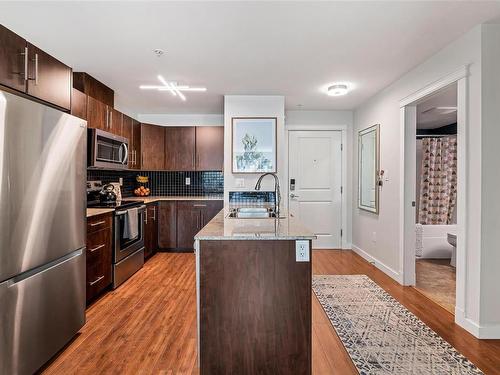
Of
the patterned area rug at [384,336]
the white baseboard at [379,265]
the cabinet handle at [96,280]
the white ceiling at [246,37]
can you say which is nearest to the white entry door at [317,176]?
the white baseboard at [379,265]

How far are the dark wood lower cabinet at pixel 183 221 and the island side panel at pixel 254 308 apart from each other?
3.12m

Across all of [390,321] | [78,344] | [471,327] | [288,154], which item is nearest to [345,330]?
[390,321]

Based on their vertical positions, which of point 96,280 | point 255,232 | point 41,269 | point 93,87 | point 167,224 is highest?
point 93,87

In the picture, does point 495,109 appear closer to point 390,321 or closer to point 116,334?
point 390,321

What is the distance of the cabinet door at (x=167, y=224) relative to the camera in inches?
189

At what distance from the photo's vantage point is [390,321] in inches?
98.1

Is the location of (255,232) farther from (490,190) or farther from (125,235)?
(125,235)

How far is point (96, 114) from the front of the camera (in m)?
3.36

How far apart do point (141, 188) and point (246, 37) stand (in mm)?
3659

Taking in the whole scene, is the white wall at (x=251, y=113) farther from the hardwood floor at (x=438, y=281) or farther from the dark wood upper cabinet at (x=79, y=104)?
the hardwood floor at (x=438, y=281)

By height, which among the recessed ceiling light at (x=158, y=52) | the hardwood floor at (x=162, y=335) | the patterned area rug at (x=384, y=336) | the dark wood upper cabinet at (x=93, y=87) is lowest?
the hardwood floor at (x=162, y=335)

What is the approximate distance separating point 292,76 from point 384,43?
1.06 metres

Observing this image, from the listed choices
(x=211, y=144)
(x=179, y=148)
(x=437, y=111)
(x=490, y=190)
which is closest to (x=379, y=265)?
(x=490, y=190)

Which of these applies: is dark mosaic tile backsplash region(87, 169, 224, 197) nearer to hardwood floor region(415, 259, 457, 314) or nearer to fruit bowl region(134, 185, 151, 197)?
fruit bowl region(134, 185, 151, 197)
